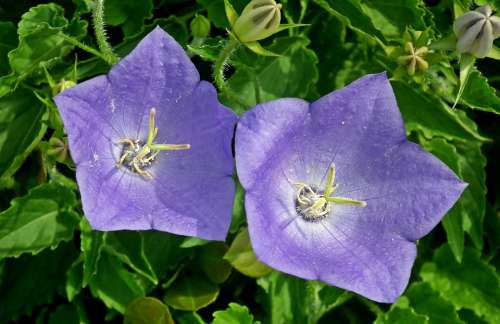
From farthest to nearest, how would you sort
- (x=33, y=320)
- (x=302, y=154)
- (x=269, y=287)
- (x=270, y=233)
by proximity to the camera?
(x=33, y=320) → (x=269, y=287) → (x=302, y=154) → (x=270, y=233)

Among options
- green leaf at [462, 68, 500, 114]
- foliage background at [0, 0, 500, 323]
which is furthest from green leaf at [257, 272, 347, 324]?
green leaf at [462, 68, 500, 114]

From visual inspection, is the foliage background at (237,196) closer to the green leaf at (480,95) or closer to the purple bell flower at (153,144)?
the green leaf at (480,95)

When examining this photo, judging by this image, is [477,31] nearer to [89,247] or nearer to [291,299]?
[291,299]

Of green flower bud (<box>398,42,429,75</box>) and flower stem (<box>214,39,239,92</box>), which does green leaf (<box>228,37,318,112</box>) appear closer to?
flower stem (<box>214,39,239,92</box>)

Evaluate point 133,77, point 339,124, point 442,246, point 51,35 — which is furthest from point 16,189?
point 442,246

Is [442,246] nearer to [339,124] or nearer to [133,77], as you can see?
[339,124]

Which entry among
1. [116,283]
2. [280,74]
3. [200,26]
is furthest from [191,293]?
[200,26]

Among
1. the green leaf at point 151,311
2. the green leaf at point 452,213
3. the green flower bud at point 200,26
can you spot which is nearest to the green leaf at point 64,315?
the green leaf at point 151,311
